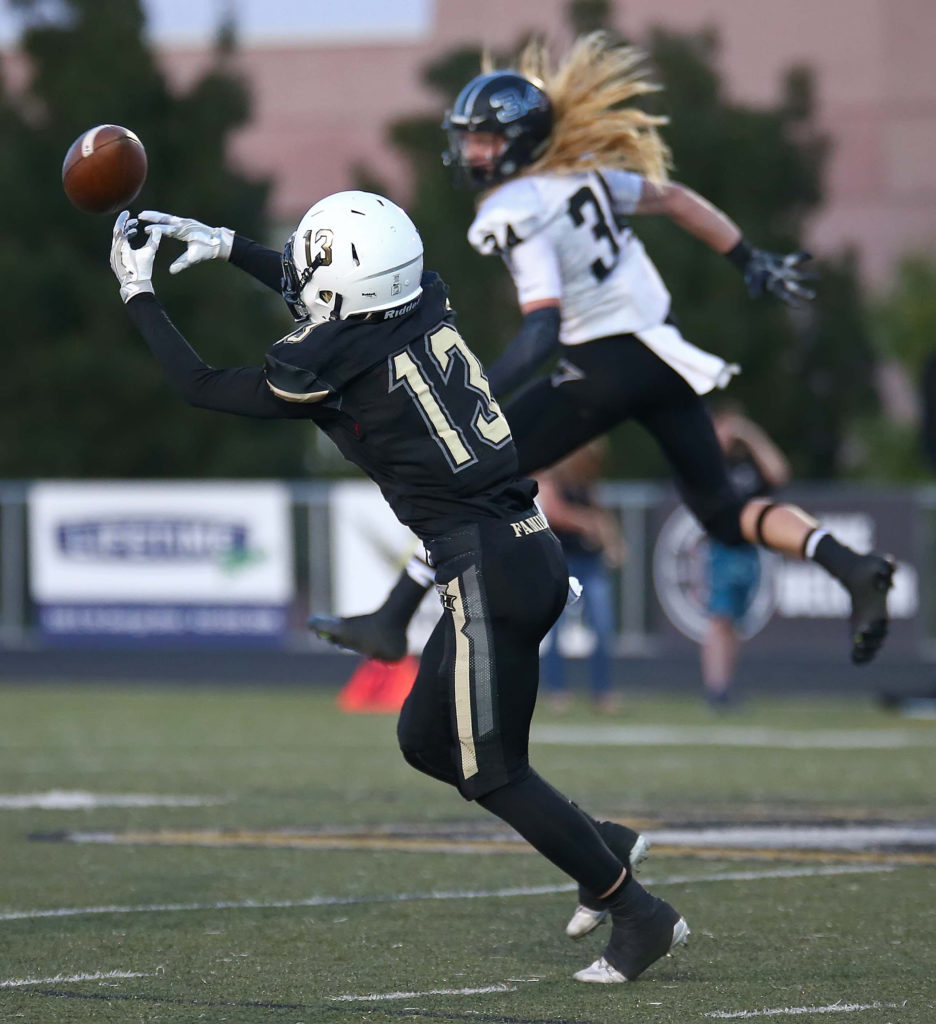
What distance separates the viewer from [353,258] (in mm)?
4969

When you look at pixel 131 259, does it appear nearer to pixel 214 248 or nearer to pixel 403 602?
pixel 214 248

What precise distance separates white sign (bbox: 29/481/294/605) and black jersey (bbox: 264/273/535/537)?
12318mm

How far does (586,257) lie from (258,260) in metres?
1.39

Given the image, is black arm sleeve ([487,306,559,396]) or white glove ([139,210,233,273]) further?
black arm sleeve ([487,306,559,396])

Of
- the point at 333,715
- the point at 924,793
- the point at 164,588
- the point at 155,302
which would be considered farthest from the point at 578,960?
the point at 164,588

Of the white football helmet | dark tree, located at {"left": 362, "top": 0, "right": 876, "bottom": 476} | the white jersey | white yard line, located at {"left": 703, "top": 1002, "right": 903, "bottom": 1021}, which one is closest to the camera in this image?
→ white yard line, located at {"left": 703, "top": 1002, "right": 903, "bottom": 1021}

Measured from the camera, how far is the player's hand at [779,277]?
6.94 m

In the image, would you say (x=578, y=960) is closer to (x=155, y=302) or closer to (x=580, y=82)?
(x=155, y=302)

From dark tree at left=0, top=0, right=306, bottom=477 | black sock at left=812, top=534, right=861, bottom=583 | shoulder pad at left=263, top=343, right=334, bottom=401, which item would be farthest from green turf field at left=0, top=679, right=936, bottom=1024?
dark tree at left=0, top=0, right=306, bottom=477

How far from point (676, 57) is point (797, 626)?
1223cm

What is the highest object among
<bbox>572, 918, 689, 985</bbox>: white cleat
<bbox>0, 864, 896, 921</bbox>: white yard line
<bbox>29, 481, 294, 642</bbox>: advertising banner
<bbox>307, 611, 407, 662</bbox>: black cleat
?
<bbox>307, 611, 407, 662</bbox>: black cleat

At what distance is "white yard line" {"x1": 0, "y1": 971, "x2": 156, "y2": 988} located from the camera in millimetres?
4730

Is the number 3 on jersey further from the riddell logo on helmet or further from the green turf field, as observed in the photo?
the green turf field

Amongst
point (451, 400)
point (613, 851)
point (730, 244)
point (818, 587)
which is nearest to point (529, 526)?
point (451, 400)
